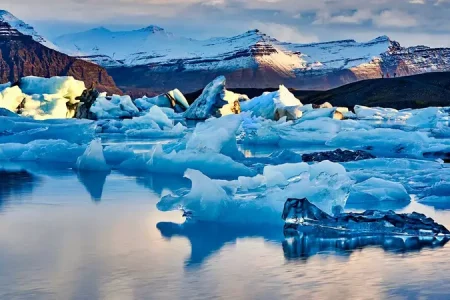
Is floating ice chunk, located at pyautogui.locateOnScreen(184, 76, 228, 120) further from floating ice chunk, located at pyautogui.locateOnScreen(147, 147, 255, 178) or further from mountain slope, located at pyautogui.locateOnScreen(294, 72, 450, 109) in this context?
floating ice chunk, located at pyautogui.locateOnScreen(147, 147, 255, 178)

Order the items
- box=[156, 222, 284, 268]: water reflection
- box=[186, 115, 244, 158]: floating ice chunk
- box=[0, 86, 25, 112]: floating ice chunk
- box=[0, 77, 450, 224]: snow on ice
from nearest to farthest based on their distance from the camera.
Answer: box=[156, 222, 284, 268]: water reflection → box=[0, 77, 450, 224]: snow on ice → box=[186, 115, 244, 158]: floating ice chunk → box=[0, 86, 25, 112]: floating ice chunk

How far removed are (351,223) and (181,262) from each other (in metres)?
1.54

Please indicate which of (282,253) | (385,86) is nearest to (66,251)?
(282,253)

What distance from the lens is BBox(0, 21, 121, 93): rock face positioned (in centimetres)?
13712

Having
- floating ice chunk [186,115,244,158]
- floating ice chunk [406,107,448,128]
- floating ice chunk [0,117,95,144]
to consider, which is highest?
floating ice chunk [406,107,448,128]

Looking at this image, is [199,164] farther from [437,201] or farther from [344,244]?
[344,244]

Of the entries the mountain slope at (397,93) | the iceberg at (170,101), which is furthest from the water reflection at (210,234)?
the mountain slope at (397,93)

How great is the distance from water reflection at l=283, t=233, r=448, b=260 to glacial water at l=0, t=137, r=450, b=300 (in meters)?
0.02

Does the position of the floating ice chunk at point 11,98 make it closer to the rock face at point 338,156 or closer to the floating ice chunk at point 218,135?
the floating ice chunk at point 218,135

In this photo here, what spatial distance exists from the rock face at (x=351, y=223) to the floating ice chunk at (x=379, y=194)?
1789 millimetres

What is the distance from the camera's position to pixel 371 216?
6.80m

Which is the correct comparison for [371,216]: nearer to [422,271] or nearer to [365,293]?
[422,271]

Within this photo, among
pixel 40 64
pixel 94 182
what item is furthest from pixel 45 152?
pixel 40 64

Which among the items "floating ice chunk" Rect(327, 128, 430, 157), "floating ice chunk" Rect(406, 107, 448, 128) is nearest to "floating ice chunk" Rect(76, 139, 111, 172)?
"floating ice chunk" Rect(327, 128, 430, 157)
